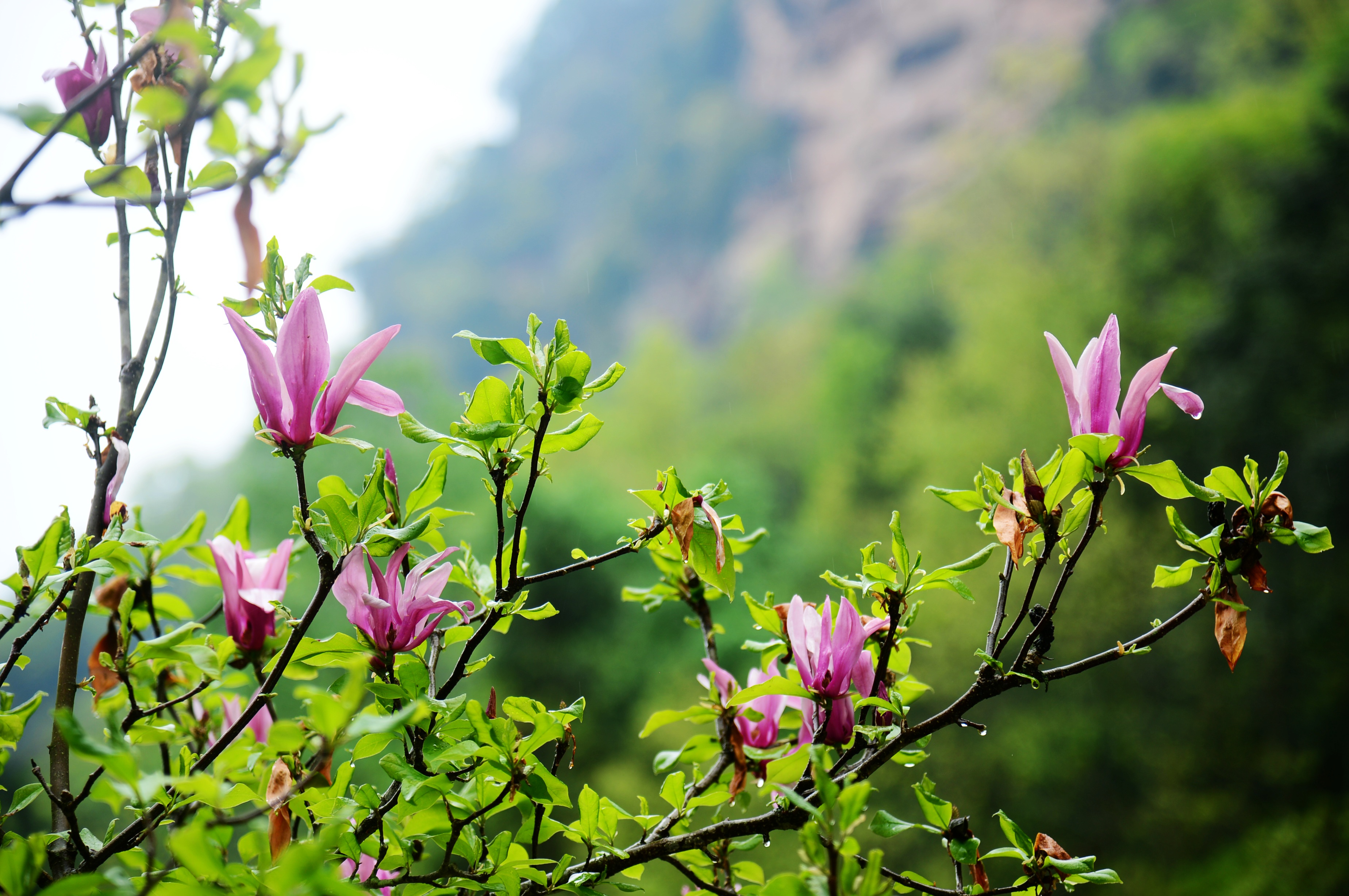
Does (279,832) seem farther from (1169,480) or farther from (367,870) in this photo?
(1169,480)

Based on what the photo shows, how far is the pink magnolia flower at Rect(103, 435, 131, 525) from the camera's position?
54cm

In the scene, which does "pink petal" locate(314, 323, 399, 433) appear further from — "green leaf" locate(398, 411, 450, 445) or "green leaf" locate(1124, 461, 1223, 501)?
"green leaf" locate(1124, 461, 1223, 501)

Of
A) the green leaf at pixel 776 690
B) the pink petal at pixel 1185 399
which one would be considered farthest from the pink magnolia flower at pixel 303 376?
the pink petal at pixel 1185 399

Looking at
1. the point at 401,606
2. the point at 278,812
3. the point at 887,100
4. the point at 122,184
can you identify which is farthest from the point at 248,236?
the point at 887,100

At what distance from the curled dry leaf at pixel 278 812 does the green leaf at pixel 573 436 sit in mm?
287

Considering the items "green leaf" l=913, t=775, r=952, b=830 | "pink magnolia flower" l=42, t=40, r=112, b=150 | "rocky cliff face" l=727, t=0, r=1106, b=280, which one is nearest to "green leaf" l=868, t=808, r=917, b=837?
"green leaf" l=913, t=775, r=952, b=830

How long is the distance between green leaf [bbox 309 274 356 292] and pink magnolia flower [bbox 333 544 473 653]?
8.0 inches

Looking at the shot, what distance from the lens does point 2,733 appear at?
1.80ft

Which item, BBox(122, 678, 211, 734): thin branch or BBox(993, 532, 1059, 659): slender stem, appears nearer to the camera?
BBox(122, 678, 211, 734): thin branch

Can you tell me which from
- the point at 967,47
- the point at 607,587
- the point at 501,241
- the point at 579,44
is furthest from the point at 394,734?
the point at 579,44

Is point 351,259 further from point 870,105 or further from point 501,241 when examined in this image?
point 870,105

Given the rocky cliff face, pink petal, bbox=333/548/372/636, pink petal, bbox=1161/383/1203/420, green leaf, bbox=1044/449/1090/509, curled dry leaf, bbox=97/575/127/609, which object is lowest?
curled dry leaf, bbox=97/575/127/609

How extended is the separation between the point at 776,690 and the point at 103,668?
0.48 metres

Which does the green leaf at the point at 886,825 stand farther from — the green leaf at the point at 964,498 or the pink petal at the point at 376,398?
the pink petal at the point at 376,398
